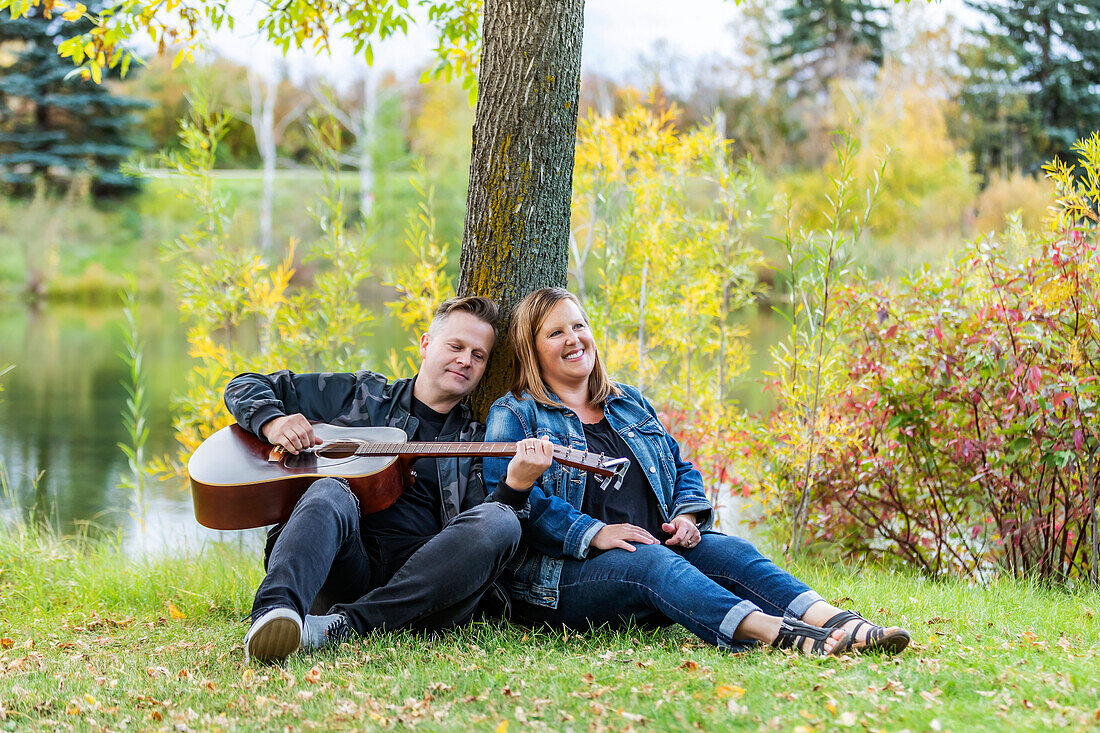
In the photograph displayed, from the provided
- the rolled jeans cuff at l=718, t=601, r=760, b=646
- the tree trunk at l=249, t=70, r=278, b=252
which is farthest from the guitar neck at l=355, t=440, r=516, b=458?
the tree trunk at l=249, t=70, r=278, b=252

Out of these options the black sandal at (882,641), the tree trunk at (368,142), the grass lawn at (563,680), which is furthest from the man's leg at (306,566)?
the tree trunk at (368,142)

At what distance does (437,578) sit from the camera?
8.29ft

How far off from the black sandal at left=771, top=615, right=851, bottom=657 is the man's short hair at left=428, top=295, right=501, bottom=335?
4.59ft

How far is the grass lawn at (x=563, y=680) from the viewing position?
1.90m

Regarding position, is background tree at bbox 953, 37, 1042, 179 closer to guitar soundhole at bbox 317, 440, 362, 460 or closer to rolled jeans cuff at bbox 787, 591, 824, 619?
rolled jeans cuff at bbox 787, 591, 824, 619

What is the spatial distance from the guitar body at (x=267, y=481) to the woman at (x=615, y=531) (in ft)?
1.10

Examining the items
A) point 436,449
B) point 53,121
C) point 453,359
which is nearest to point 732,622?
point 436,449

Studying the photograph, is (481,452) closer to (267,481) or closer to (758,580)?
(267,481)

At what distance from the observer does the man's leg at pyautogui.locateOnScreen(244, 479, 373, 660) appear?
2.26 meters

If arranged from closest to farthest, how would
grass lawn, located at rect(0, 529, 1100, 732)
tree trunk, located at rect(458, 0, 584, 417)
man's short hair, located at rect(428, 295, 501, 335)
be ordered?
grass lawn, located at rect(0, 529, 1100, 732)
man's short hair, located at rect(428, 295, 501, 335)
tree trunk, located at rect(458, 0, 584, 417)

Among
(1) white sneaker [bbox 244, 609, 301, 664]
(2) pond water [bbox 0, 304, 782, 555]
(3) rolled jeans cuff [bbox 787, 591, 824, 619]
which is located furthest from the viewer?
(2) pond water [bbox 0, 304, 782, 555]

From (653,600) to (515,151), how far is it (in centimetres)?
170

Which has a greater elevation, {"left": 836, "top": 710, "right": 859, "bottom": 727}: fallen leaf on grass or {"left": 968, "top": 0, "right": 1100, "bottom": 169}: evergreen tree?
{"left": 968, "top": 0, "right": 1100, "bottom": 169}: evergreen tree

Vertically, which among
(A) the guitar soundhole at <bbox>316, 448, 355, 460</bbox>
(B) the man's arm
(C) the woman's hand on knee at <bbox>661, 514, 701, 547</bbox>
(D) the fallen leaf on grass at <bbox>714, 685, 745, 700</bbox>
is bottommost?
(D) the fallen leaf on grass at <bbox>714, 685, 745, 700</bbox>
